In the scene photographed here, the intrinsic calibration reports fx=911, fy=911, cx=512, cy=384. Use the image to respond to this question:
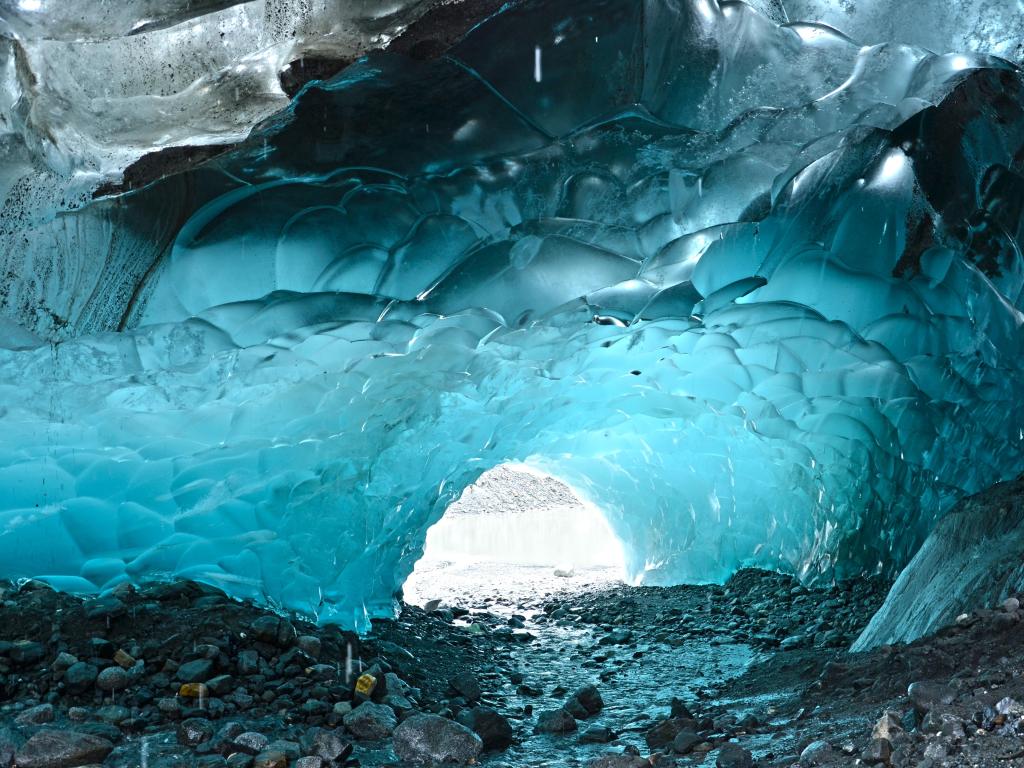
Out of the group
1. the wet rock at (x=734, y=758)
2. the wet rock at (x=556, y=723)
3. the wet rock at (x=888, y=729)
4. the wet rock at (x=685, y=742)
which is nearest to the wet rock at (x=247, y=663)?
the wet rock at (x=556, y=723)

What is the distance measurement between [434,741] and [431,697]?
989 millimetres

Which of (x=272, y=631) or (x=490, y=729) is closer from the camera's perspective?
(x=490, y=729)

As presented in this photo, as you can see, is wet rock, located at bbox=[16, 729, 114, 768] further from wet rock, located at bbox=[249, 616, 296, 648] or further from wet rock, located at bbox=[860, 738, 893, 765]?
Answer: wet rock, located at bbox=[860, 738, 893, 765]

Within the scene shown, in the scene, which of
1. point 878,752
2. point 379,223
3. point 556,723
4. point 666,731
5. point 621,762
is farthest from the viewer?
point 379,223

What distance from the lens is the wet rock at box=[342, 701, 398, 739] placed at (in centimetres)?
371

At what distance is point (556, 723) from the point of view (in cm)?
414

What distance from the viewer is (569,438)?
9.24 m

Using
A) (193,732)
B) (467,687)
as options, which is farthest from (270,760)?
(467,687)

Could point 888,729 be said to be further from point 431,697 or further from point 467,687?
point 467,687

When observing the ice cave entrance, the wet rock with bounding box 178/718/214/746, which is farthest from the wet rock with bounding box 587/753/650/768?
the ice cave entrance

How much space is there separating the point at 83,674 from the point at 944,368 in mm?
5375

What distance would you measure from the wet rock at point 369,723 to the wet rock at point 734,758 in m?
1.38

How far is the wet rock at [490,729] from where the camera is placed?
3766 millimetres

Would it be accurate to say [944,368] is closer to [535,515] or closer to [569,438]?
[569,438]
